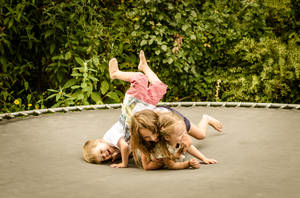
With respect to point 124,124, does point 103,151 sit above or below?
below

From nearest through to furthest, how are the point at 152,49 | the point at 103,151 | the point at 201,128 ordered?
the point at 103,151
the point at 201,128
the point at 152,49

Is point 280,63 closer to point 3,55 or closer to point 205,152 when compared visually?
point 205,152

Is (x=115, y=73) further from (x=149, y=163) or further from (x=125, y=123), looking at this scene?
(x=149, y=163)

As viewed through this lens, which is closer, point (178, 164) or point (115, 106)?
point (178, 164)

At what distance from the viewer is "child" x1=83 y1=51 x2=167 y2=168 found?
58.6 inches

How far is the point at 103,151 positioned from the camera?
1524 millimetres

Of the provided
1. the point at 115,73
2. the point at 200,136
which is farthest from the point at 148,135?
the point at 115,73

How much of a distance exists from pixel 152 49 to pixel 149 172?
84.7 inches

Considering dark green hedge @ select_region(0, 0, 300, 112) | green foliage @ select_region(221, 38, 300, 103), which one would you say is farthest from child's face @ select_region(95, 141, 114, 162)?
green foliage @ select_region(221, 38, 300, 103)

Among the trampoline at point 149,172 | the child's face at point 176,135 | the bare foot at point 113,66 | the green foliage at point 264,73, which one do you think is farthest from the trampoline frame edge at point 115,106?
the child's face at point 176,135

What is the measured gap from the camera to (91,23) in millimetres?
3133

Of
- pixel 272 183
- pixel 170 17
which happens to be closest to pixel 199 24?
pixel 170 17

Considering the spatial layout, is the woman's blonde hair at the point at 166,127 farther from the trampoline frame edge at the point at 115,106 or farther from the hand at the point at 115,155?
the trampoline frame edge at the point at 115,106

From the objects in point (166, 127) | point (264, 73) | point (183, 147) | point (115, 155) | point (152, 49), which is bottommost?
point (115, 155)
